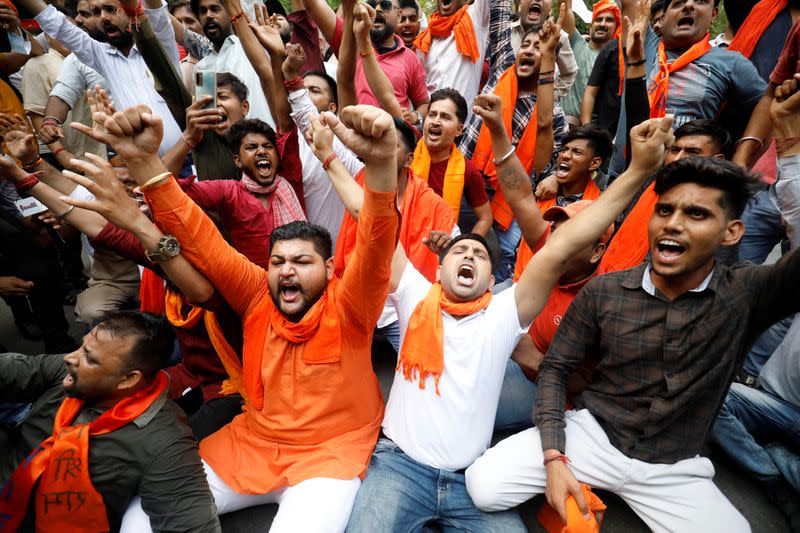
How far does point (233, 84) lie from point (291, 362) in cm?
233

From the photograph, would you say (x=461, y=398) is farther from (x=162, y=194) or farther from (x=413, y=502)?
(x=162, y=194)

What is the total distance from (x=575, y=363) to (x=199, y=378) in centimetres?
198

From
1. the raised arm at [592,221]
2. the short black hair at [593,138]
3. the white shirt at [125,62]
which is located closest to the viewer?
the raised arm at [592,221]

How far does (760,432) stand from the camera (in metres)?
2.32

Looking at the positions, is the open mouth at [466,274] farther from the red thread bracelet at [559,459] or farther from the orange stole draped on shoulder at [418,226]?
the red thread bracelet at [559,459]

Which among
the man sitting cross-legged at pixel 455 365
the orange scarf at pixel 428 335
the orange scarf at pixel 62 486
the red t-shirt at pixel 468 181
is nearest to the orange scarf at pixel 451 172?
the red t-shirt at pixel 468 181

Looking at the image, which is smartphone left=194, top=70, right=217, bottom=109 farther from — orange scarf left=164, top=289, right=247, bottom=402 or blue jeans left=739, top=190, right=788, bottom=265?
blue jeans left=739, top=190, right=788, bottom=265

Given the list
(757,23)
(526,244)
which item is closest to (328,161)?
(526,244)

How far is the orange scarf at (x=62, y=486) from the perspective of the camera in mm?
1777

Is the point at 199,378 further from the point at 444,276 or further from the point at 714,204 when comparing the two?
the point at 714,204

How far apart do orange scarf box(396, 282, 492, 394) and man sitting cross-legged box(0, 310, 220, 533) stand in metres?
1.00

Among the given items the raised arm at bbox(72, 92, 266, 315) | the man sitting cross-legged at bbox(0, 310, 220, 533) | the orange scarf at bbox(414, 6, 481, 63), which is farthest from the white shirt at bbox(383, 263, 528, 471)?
the orange scarf at bbox(414, 6, 481, 63)

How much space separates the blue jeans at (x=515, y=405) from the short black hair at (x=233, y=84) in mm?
2742

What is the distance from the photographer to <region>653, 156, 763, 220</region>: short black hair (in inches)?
70.2
